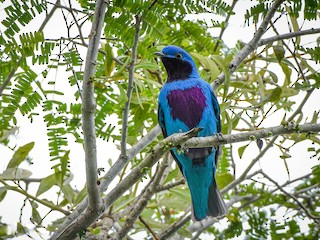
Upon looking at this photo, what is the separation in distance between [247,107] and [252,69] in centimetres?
64

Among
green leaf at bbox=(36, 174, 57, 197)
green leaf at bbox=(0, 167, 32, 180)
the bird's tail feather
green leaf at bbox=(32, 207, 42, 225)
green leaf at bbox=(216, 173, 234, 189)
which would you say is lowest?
the bird's tail feather

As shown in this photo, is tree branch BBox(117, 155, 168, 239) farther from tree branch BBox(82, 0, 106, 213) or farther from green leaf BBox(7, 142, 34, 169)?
green leaf BBox(7, 142, 34, 169)

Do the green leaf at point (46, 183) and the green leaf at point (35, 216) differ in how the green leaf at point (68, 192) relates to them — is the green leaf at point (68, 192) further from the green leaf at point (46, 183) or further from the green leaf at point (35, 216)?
the green leaf at point (35, 216)

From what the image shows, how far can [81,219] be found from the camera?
10.5 feet

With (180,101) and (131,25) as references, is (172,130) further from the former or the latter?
(131,25)

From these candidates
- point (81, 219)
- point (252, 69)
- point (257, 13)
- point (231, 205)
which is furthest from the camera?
point (231, 205)

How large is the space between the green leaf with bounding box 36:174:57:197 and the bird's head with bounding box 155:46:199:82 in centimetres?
157

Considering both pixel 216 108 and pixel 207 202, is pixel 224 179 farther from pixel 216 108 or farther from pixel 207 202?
pixel 216 108

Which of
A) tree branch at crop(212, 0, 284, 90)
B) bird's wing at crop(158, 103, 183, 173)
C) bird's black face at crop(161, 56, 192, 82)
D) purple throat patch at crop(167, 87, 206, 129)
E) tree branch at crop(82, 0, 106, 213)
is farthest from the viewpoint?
bird's black face at crop(161, 56, 192, 82)

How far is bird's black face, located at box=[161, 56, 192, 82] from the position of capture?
508 centimetres

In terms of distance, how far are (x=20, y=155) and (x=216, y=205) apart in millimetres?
1805

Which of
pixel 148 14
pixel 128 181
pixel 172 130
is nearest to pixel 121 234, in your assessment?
pixel 128 181

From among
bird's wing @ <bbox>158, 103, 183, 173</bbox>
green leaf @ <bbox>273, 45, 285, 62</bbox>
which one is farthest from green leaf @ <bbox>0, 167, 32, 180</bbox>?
green leaf @ <bbox>273, 45, 285, 62</bbox>

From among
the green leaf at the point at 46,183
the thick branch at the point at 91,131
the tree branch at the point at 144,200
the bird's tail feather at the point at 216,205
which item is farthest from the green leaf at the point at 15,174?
the bird's tail feather at the point at 216,205
